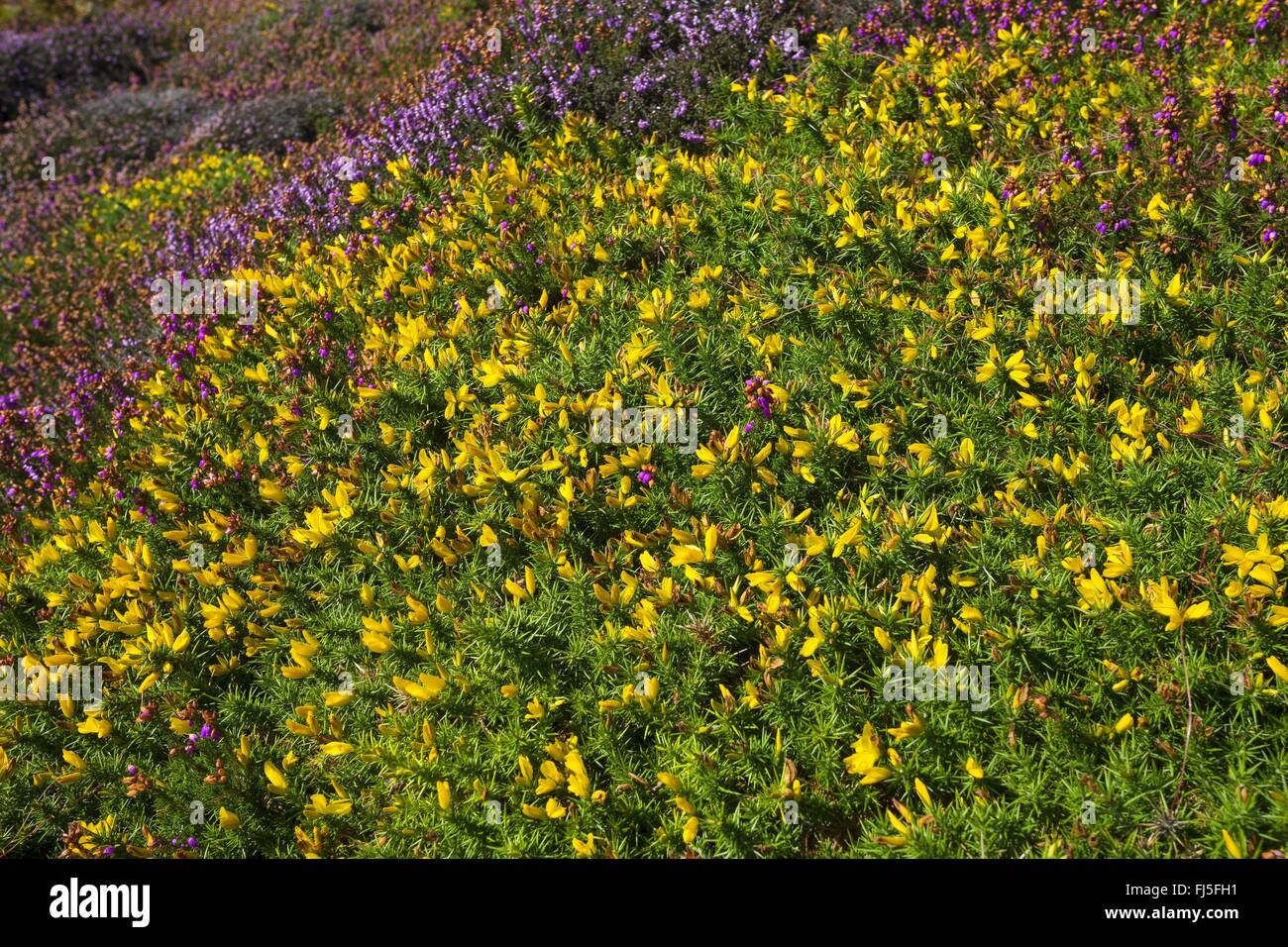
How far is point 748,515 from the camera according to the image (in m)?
3.96

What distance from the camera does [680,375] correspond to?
4457mm

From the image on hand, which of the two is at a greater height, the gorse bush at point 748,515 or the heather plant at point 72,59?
the heather plant at point 72,59

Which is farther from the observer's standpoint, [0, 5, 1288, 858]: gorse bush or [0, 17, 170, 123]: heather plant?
[0, 17, 170, 123]: heather plant

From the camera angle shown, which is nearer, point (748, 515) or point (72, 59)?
point (748, 515)

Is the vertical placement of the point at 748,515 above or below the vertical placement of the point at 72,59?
below

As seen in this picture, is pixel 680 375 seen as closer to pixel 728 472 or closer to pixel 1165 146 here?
pixel 728 472

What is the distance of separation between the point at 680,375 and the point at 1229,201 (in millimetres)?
2869

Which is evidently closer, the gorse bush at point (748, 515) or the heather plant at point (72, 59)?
the gorse bush at point (748, 515)

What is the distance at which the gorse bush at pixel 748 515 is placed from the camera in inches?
122

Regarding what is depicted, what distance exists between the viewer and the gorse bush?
311cm

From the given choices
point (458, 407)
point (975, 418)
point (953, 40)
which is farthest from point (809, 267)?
point (953, 40)

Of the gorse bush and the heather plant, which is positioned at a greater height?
the heather plant
